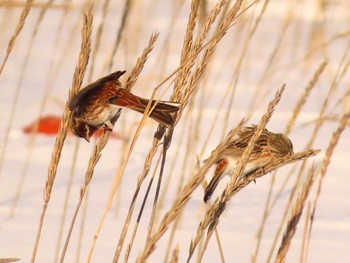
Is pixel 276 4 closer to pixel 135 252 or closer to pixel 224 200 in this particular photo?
pixel 135 252

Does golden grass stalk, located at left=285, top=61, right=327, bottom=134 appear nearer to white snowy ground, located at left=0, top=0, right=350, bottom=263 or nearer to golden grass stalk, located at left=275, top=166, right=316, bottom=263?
golden grass stalk, located at left=275, top=166, right=316, bottom=263

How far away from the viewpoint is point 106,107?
90.9 inches

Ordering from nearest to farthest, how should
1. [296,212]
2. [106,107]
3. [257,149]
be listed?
1. [296,212]
2. [106,107]
3. [257,149]

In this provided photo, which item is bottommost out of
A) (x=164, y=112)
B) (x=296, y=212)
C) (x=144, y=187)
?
(x=296, y=212)

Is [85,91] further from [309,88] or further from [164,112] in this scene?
[309,88]

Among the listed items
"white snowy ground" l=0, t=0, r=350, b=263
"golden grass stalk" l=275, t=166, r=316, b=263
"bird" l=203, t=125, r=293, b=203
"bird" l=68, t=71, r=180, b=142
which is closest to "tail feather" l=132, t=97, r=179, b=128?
"bird" l=68, t=71, r=180, b=142

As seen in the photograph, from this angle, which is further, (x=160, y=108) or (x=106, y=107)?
(x=106, y=107)

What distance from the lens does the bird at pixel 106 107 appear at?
7.11 ft

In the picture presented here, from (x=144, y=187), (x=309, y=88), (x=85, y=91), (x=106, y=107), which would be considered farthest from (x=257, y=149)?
(x=144, y=187)

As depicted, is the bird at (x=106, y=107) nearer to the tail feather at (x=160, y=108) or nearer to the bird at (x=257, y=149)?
the tail feather at (x=160, y=108)

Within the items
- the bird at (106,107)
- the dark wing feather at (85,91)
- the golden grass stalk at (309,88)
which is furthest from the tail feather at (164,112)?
the golden grass stalk at (309,88)

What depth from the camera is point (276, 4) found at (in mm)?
12414

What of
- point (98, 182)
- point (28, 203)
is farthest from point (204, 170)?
point (98, 182)

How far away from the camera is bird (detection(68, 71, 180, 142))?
2.17 metres
